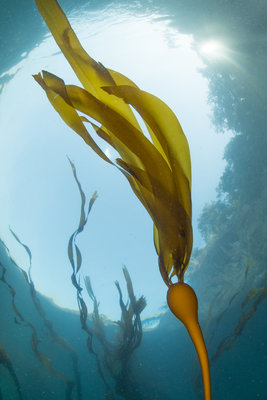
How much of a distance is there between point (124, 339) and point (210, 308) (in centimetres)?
218

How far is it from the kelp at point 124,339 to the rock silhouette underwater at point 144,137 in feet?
10.6

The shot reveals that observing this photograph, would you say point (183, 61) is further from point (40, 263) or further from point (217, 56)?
point (40, 263)

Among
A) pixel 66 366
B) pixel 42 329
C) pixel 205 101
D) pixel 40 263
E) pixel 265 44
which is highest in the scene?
pixel 205 101

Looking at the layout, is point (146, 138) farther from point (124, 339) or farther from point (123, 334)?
point (124, 339)

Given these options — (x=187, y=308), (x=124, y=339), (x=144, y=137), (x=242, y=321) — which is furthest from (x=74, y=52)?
(x=124, y=339)

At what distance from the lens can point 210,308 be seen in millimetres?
5176

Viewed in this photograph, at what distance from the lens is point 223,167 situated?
9203 mm

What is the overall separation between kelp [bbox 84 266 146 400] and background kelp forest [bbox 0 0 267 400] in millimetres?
39

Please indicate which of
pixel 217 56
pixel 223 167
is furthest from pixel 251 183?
pixel 217 56

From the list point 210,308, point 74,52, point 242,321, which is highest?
point 210,308

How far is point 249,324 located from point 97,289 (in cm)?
740

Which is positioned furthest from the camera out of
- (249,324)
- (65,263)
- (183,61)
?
(65,263)

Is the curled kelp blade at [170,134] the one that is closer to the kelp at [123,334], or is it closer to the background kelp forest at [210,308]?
the kelp at [123,334]

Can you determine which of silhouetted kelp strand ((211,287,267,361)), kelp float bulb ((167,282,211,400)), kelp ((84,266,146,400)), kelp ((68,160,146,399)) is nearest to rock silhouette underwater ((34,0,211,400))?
kelp float bulb ((167,282,211,400))
